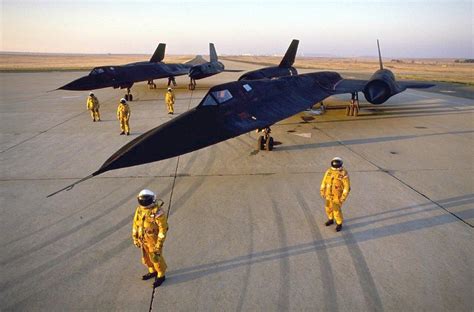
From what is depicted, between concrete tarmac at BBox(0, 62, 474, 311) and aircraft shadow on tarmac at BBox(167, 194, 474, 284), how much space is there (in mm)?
29

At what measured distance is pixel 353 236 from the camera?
6230 millimetres

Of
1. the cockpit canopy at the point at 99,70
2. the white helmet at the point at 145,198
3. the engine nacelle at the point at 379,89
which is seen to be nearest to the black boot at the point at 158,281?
the white helmet at the point at 145,198

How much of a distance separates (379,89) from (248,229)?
14238 millimetres

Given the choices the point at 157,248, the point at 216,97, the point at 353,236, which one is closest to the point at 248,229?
the point at 353,236

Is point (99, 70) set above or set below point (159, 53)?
below

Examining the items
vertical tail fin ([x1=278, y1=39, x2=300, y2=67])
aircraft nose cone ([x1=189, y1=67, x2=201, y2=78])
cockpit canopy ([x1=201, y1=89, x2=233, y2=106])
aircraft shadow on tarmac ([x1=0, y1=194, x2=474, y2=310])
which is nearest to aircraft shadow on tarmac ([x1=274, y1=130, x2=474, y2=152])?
cockpit canopy ([x1=201, y1=89, x2=233, y2=106])

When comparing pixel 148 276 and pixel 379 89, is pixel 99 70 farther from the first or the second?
pixel 148 276

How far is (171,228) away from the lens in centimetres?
650

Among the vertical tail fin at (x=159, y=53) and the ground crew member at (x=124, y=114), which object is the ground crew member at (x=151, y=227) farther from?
the vertical tail fin at (x=159, y=53)

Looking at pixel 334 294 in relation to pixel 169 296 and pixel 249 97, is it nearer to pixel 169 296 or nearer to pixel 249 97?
pixel 169 296

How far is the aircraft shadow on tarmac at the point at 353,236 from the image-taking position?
523cm

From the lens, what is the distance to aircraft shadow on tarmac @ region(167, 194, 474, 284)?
5234 millimetres

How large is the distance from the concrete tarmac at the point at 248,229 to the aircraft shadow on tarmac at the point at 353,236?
29 millimetres

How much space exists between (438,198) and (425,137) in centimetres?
709
